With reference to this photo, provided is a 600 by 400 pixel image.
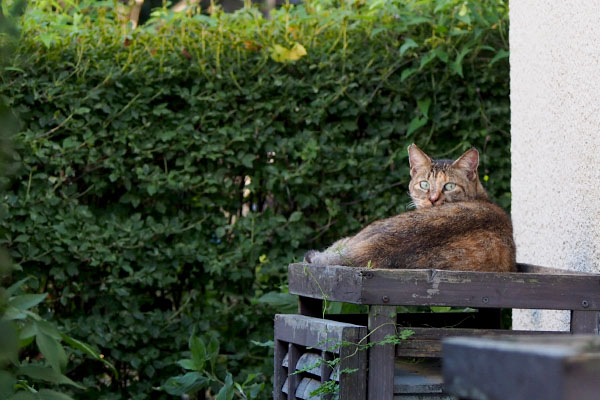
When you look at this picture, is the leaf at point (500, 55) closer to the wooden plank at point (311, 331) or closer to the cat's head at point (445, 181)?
the cat's head at point (445, 181)

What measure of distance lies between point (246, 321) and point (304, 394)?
2.22 meters

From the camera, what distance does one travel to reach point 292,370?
2219 mm

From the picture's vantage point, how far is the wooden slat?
189cm

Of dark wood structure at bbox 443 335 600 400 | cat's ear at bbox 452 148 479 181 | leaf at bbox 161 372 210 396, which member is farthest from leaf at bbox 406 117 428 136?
dark wood structure at bbox 443 335 600 400

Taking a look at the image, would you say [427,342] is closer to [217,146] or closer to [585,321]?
[585,321]

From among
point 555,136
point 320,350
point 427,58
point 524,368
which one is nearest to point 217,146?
point 427,58

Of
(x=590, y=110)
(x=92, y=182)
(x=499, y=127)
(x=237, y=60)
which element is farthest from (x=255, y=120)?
(x=590, y=110)

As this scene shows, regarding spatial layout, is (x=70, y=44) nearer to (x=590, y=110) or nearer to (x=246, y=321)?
(x=246, y=321)

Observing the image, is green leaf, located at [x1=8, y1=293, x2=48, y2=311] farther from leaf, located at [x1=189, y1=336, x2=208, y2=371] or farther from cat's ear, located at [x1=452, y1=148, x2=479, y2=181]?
cat's ear, located at [x1=452, y1=148, x2=479, y2=181]

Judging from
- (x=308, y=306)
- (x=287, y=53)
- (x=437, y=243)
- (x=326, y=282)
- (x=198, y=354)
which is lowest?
(x=198, y=354)

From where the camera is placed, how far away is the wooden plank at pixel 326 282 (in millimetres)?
1911

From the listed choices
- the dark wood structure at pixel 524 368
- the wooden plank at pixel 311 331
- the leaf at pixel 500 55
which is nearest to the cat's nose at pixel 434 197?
the wooden plank at pixel 311 331

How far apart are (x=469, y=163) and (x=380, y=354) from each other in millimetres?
1353

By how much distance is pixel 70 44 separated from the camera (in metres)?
4.14
